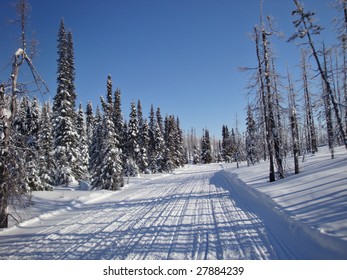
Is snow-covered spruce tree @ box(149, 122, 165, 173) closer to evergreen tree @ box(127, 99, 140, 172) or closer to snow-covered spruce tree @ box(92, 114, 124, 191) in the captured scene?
evergreen tree @ box(127, 99, 140, 172)

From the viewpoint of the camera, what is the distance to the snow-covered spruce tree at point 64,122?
2331 centimetres

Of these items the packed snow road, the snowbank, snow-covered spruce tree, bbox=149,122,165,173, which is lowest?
the packed snow road

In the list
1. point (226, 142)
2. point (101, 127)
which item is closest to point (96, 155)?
point (101, 127)

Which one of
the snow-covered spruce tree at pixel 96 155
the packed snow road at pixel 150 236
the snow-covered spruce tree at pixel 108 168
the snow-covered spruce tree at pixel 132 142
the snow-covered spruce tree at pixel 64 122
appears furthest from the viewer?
the snow-covered spruce tree at pixel 132 142

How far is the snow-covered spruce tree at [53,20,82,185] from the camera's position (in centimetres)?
2331

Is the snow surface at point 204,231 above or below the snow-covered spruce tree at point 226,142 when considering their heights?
below

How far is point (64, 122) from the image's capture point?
76.9 ft

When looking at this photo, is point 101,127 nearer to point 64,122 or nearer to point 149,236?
point 64,122

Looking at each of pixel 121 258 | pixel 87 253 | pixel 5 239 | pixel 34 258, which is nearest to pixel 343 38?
pixel 121 258

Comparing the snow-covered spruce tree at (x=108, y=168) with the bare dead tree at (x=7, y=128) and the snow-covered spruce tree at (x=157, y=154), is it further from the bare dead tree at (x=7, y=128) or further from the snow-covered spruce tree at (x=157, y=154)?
the snow-covered spruce tree at (x=157, y=154)

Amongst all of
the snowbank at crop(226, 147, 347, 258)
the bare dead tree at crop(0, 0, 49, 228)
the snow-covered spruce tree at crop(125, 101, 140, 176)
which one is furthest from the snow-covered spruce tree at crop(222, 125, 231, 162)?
the bare dead tree at crop(0, 0, 49, 228)

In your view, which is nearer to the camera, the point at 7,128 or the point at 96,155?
the point at 7,128

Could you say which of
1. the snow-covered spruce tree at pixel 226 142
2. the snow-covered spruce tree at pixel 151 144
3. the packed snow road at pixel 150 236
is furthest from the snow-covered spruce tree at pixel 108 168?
the snow-covered spruce tree at pixel 226 142

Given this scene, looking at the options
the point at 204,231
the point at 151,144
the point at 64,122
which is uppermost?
the point at 64,122
